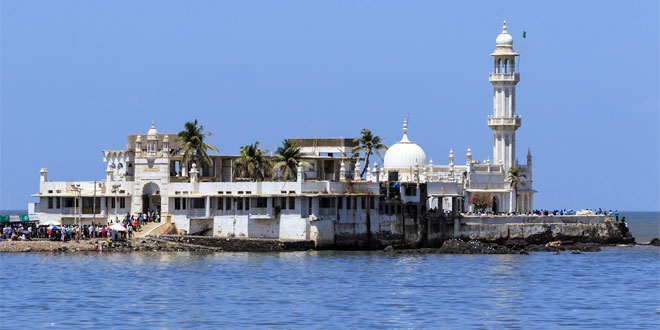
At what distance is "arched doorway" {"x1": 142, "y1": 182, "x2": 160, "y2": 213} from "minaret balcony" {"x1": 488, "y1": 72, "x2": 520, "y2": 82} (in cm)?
3430

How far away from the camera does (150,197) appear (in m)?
87.2

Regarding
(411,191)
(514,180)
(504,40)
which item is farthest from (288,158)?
(504,40)

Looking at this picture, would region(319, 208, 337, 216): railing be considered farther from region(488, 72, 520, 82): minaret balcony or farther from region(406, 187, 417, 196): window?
region(488, 72, 520, 82): minaret balcony

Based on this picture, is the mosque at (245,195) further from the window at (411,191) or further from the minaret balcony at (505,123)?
the minaret balcony at (505,123)

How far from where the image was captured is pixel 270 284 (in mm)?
63031

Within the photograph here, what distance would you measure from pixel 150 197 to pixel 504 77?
3530 centimetres

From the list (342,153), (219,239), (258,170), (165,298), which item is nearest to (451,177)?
(342,153)

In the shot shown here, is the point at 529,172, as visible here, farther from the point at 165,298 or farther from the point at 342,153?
the point at 165,298

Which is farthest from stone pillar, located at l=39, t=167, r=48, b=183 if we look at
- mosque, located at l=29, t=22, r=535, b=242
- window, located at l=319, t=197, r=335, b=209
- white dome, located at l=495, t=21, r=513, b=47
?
white dome, located at l=495, t=21, r=513, b=47

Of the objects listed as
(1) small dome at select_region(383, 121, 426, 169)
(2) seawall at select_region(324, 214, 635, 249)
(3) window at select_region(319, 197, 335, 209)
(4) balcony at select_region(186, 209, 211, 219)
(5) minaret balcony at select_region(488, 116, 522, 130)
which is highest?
(5) minaret balcony at select_region(488, 116, 522, 130)

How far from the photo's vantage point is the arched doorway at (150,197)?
86438mm

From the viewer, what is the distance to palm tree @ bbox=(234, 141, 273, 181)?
3388 inches

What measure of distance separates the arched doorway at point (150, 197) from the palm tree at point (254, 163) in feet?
18.8

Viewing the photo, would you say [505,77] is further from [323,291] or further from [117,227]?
[323,291]
